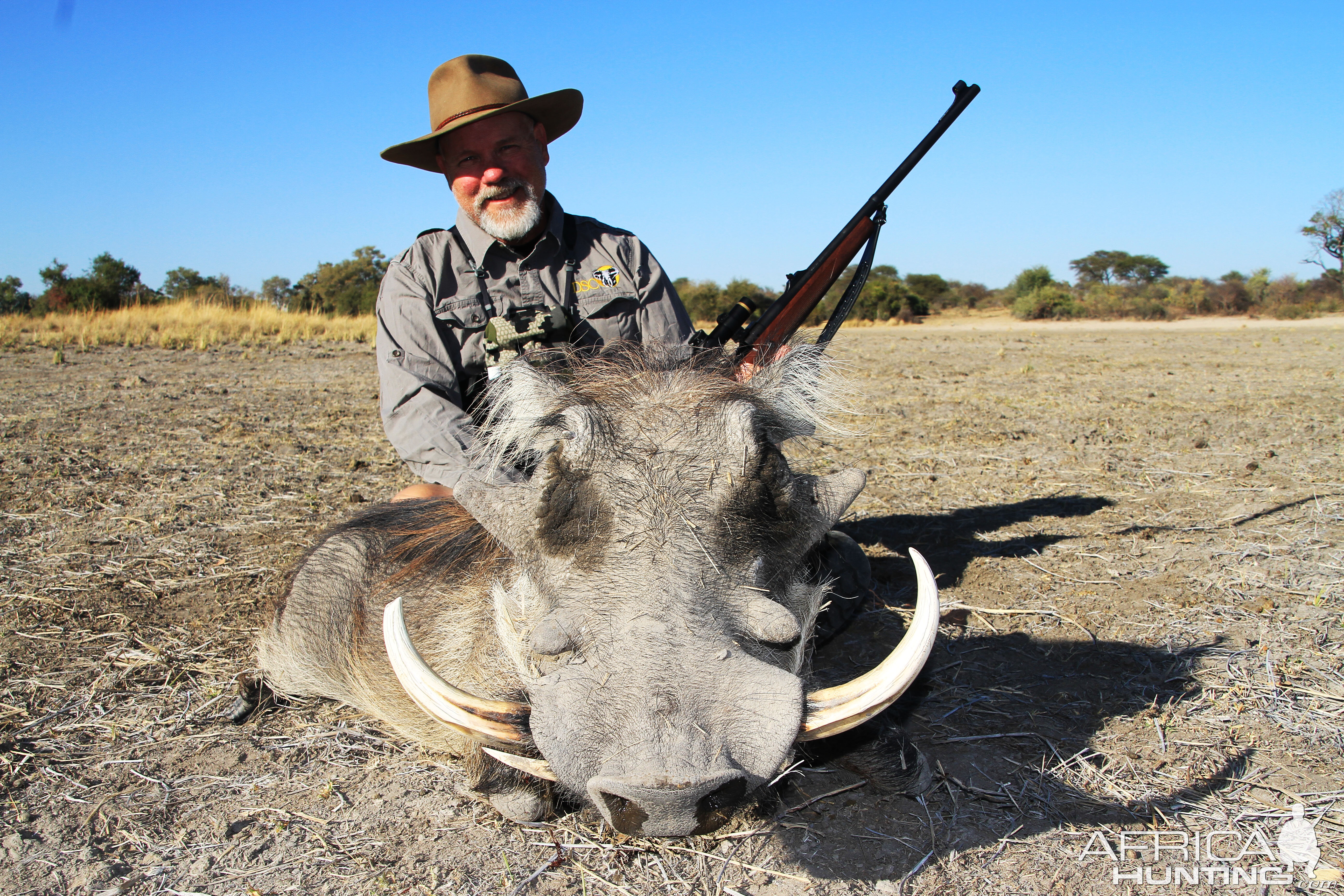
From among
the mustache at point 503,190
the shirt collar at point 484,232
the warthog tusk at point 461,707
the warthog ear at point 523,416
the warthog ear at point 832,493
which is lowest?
the warthog tusk at point 461,707

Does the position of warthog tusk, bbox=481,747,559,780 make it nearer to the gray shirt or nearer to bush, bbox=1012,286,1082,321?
the gray shirt

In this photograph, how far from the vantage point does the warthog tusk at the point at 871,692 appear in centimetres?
144

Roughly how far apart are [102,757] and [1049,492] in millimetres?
4701

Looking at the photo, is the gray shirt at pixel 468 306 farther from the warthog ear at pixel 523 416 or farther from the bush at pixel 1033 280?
the bush at pixel 1033 280

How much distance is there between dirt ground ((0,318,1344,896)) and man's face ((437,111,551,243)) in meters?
1.52

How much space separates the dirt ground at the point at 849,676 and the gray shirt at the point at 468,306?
92 cm

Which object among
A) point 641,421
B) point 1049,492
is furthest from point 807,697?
point 1049,492

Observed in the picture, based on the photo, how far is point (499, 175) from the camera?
3.29 metres

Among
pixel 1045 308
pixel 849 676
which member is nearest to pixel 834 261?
pixel 849 676

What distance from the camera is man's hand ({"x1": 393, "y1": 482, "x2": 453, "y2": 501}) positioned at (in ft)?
9.62

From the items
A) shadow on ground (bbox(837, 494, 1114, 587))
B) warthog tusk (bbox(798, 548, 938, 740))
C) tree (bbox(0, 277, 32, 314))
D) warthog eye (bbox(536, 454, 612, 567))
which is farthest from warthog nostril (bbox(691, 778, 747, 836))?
tree (bbox(0, 277, 32, 314))

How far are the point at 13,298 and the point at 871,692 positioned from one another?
33021mm

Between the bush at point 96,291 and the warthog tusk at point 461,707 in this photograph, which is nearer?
the warthog tusk at point 461,707

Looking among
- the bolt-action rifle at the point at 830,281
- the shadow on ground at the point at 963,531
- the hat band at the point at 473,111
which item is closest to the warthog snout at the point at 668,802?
the bolt-action rifle at the point at 830,281
